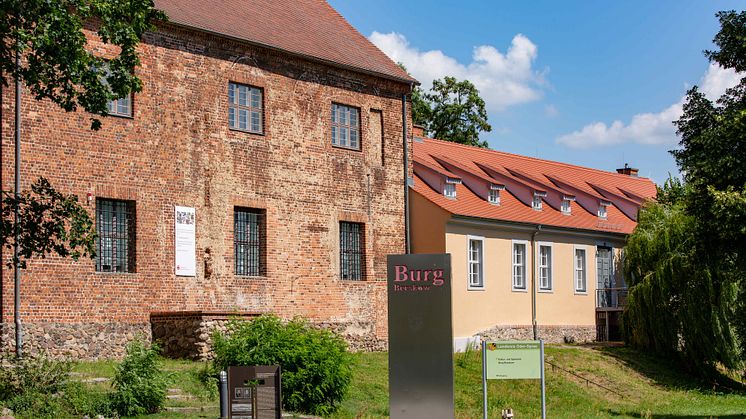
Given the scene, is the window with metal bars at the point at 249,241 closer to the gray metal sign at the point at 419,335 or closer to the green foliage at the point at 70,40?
the green foliage at the point at 70,40

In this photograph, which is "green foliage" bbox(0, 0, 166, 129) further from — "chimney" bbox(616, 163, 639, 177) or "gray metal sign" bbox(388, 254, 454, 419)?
"chimney" bbox(616, 163, 639, 177)

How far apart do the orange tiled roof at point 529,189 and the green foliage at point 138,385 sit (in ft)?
49.8

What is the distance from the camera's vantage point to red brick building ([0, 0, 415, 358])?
78.2ft

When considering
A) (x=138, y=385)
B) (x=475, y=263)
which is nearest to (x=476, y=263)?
(x=475, y=263)

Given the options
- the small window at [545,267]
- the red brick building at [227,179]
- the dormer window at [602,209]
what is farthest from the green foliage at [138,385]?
the dormer window at [602,209]

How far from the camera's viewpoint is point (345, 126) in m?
30.7

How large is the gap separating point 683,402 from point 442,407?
15965mm

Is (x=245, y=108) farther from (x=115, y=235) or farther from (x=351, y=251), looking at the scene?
(x=351, y=251)

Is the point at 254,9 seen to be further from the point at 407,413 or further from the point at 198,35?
the point at 407,413

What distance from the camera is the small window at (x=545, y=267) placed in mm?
37062

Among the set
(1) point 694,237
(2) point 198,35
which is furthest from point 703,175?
(2) point 198,35

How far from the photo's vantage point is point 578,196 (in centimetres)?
4138

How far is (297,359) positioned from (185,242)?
6869 mm

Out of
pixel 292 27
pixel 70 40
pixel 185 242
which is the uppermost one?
pixel 292 27
